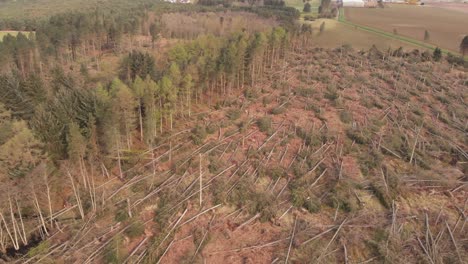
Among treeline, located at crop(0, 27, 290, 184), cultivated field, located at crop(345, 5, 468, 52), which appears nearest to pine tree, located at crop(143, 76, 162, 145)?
treeline, located at crop(0, 27, 290, 184)

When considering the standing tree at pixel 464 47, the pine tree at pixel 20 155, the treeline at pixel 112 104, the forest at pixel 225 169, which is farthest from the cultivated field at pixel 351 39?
the pine tree at pixel 20 155

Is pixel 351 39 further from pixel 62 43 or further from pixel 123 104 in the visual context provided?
pixel 123 104

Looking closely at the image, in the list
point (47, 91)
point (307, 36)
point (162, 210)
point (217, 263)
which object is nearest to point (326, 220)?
point (217, 263)

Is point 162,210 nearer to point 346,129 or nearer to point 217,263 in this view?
point 217,263

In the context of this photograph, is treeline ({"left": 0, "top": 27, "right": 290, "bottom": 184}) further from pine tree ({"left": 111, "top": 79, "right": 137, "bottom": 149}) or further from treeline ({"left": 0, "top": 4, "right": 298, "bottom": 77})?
treeline ({"left": 0, "top": 4, "right": 298, "bottom": 77})

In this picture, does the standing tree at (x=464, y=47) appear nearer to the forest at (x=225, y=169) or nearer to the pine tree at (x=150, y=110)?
the forest at (x=225, y=169)
